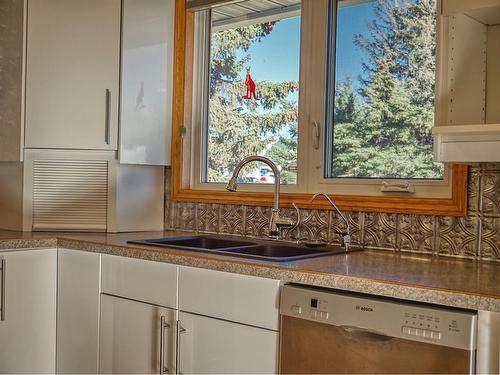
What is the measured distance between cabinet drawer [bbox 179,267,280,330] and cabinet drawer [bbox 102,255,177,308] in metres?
0.06

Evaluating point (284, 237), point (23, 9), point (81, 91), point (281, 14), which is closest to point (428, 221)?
point (284, 237)

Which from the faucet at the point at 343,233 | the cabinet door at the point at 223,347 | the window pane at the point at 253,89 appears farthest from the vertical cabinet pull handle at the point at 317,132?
the cabinet door at the point at 223,347

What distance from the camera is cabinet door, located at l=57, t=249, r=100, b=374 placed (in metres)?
2.51

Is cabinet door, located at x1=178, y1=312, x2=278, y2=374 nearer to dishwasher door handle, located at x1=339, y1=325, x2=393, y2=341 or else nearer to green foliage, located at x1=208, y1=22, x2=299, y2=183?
dishwasher door handle, located at x1=339, y1=325, x2=393, y2=341

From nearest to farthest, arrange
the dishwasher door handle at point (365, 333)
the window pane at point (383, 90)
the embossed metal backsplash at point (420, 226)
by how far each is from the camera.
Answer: the dishwasher door handle at point (365, 333) → the embossed metal backsplash at point (420, 226) → the window pane at point (383, 90)

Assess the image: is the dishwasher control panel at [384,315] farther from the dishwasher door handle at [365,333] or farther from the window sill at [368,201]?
the window sill at [368,201]

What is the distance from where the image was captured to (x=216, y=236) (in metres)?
2.83

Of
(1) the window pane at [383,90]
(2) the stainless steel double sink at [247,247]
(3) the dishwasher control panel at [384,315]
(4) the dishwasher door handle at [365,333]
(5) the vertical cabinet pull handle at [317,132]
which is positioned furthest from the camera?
(5) the vertical cabinet pull handle at [317,132]

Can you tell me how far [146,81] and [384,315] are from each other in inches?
74.5

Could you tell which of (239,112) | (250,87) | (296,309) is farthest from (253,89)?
(296,309)

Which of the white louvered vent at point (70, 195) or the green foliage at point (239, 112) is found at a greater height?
the green foliage at point (239, 112)

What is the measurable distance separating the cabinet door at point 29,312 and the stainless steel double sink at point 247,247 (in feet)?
1.51

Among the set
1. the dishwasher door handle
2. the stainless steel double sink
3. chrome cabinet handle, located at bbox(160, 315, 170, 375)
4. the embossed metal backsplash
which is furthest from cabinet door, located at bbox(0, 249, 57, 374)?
the dishwasher door handle

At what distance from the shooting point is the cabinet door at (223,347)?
1.89m
